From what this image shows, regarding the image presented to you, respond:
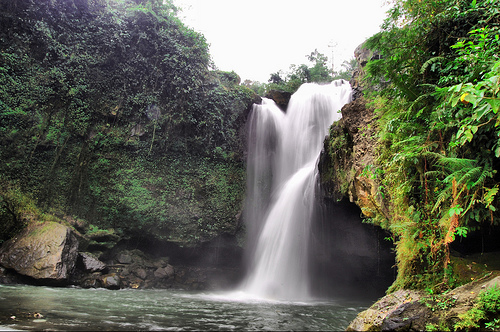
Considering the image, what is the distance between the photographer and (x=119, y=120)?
13703mm

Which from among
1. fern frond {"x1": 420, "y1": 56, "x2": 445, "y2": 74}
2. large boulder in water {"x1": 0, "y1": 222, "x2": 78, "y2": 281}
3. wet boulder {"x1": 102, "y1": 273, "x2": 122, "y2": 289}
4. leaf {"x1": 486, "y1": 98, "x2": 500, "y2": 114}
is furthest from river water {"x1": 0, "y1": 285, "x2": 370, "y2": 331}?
fern frond {"x1": 420, "y1": 56, "x2": 445, "y2": 74}

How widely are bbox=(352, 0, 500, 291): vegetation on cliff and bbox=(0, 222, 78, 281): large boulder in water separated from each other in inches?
374

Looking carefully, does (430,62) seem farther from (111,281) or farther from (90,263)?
(90,263)

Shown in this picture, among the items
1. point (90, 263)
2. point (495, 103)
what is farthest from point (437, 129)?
point (90, 263)

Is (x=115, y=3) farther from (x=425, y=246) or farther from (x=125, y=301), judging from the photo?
(x=425, y=246)

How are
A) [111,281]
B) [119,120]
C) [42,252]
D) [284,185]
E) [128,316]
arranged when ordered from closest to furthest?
[128,316] → [42,252] → [111,281] → [119,120] → [284,185]

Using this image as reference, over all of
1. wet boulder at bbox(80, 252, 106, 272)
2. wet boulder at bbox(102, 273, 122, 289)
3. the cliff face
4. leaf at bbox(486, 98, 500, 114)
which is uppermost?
the cliff face

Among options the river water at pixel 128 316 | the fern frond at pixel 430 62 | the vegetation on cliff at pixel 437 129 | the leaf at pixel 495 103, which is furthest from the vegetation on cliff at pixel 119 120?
the leaf at pixel 495 103

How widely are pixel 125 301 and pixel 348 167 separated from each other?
6988 mm

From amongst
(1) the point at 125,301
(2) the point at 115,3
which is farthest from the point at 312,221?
(2) the point at 115,3

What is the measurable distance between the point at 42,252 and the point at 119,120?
6601 mm

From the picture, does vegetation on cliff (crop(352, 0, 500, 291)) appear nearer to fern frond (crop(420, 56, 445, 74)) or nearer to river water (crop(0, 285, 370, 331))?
fern frond (crop(420, 56, 445, 74))

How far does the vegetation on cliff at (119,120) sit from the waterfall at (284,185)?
1.07m

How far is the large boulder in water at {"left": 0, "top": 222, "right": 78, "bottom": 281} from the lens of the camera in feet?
29.3
